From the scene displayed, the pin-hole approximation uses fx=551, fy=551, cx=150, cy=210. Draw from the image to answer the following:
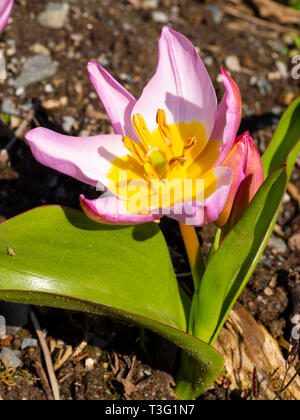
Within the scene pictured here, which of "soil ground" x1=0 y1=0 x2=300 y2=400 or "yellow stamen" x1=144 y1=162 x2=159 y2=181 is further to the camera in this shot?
"soil ground" x1=0 y1=0 x2=300 y2=400

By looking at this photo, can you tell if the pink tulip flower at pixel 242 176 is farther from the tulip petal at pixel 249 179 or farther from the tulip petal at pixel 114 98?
the tulip petal at pixel 114 98

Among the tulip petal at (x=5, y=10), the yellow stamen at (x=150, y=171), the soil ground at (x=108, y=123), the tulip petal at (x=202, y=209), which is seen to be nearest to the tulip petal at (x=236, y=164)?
the tulip petal at (x=202, y=209)

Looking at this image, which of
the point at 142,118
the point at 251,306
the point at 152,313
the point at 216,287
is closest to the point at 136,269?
the point at 152,313

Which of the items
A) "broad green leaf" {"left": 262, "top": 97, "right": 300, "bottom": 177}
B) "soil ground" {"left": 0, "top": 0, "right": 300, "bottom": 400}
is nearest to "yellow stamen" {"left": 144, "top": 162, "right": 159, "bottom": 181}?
Answer: "broad green leaf" {"left": 262, "top": 97, "right": 300, "bottom": 177}

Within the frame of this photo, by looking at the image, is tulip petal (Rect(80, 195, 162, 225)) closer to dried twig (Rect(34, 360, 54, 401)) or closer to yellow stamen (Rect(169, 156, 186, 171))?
yellow stamen (Rect(169, 156, 186, 171))

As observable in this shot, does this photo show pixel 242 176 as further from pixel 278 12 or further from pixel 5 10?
pixel 278 12

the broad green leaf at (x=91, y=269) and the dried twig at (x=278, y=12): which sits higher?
the dried twig at (x=278, y=12)

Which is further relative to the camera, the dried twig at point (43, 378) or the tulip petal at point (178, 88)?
the dried twig at point (43, 378)

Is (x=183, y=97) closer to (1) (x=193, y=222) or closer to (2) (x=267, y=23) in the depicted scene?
(1) (x=193, y=222)
